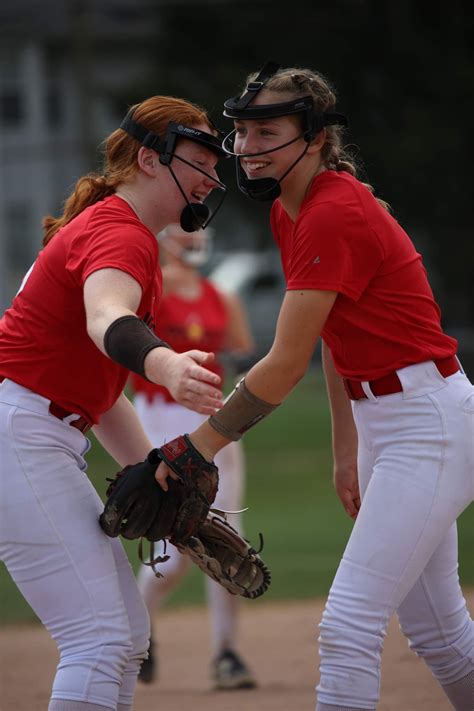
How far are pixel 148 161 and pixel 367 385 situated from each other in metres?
0.99

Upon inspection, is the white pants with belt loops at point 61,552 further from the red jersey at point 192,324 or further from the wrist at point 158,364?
the red jersey at point 192,324

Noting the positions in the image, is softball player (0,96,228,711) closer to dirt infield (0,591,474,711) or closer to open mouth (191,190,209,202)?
open mouth (191,190,209,202)

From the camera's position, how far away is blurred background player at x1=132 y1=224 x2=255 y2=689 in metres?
5.93

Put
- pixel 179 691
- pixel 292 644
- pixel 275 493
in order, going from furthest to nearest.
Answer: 1. pixel 275 493
2. pixel 292 644
3. pixel 179 691

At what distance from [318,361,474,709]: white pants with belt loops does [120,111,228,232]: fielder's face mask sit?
802 mm

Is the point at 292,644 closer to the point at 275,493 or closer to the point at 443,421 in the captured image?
the point at 443,421

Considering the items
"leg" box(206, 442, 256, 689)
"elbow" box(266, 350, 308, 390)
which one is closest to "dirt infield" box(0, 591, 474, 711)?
"leg" box(206, 442, 256, 689)

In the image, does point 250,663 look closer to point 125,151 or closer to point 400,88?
point 125,151

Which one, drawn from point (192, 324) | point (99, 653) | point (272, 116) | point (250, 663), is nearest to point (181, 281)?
point (192, 324)

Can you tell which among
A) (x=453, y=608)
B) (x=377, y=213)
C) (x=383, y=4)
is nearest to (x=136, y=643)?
(x=453, y=608)

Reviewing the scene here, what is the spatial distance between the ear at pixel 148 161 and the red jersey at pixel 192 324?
2.62 m

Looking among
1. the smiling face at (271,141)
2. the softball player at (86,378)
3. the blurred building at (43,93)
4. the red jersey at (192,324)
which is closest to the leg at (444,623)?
the softball player at (86,378)

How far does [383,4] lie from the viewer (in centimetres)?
2262

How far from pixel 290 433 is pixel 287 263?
12.4 m
